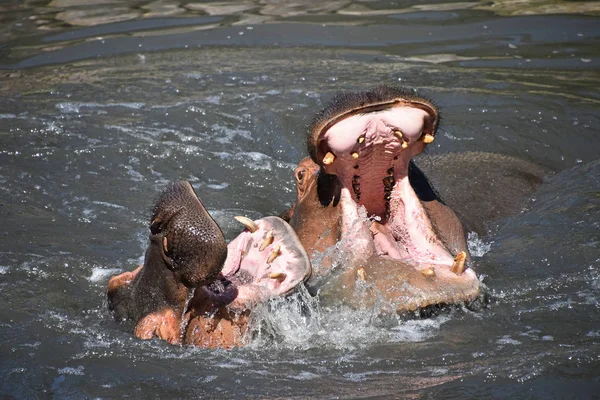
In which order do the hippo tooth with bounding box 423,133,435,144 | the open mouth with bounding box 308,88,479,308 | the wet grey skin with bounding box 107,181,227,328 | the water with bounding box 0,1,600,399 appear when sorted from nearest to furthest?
the wet grey skin with bounding box 107,181,227,328 → the water with bounding box 0,1,600,399 → the open mouth with bounding box 308,88,479,308 → the hippo tooth with bounding box 423,133,435,144

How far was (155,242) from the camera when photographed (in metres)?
4.37

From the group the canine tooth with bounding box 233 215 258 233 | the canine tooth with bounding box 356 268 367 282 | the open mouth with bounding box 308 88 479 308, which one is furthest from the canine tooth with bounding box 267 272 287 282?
the open mouth with bounding box 308 88 479 308

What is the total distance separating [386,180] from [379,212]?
17 cm

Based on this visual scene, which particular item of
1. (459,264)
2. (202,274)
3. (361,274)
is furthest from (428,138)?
(202,274)

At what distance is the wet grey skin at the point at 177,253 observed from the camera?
163 inches

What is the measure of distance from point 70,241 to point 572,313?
10.6ft

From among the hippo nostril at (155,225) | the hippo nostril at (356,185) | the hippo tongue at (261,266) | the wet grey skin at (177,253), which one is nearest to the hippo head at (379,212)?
the hippo nostril at (356,185)

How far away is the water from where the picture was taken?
175 inches

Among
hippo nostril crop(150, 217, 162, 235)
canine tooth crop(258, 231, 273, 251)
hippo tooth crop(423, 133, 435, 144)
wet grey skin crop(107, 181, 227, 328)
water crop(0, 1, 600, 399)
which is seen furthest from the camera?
hippo tooth crop(423, 133, 435, 144)

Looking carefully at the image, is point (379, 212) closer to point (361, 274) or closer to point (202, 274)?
point (361, 274)

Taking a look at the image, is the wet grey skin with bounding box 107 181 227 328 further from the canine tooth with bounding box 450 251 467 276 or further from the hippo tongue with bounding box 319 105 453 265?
the canine tooth with bounding box 450 251 467 276

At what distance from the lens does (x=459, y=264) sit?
4.64 metres

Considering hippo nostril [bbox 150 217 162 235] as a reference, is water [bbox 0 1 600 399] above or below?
below

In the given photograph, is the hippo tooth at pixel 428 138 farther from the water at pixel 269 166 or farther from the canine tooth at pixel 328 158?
the water at pixel 269 166
